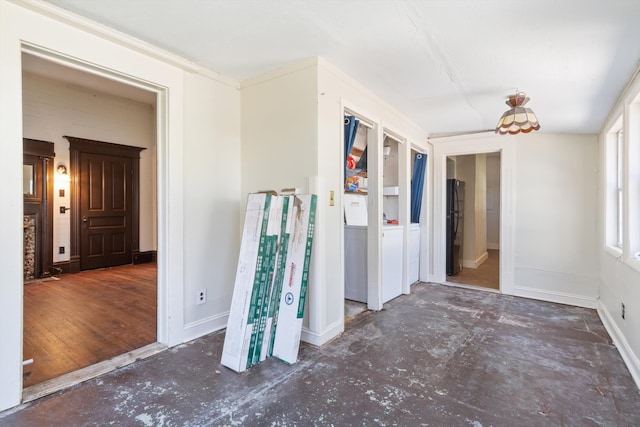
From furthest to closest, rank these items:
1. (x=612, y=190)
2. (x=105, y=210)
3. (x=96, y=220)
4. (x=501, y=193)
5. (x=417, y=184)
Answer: (x=105, y=210), (x=96, y=220), (x=417, y=184), (x=501, y=193), (x=612, y=190)

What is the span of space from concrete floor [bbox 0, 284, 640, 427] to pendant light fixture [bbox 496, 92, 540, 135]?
6.42 feet

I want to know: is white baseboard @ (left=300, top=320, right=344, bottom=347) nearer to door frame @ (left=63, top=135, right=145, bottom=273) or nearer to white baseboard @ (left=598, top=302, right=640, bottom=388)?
white baseboard @ (left=598, top=302, right=640, bottom=388)

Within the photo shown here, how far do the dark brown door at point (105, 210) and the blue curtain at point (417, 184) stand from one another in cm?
546

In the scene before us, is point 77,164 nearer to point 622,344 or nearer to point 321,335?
point 321,335

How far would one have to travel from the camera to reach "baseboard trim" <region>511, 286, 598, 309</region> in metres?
3.79

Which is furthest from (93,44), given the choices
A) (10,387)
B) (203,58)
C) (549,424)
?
(549,424)

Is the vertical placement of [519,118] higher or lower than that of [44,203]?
higher

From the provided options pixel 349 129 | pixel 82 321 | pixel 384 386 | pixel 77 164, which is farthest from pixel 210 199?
pixel 77 164

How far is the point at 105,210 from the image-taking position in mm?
5879

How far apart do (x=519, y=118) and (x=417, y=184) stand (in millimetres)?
1844

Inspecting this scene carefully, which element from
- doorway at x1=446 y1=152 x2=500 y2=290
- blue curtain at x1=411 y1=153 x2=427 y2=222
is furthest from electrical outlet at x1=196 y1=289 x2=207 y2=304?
doorway at x1=446 y1=152 x2=500 y2=290

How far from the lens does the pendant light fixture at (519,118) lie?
9.48ft

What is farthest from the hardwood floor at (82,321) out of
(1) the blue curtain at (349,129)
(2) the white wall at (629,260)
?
(2) the white wall at (629,260)

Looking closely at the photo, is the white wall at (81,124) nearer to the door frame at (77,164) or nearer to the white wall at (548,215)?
the door frame at (77,164)
